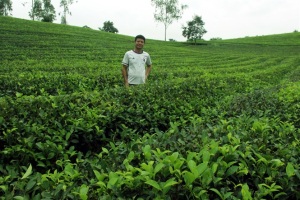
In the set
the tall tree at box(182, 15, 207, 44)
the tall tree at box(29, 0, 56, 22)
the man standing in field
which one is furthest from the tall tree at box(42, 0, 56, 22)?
the man standing in field

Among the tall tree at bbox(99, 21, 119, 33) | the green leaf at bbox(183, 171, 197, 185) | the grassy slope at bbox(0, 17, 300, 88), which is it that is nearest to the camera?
the green leaf at bbox(183, 171, 197, 185)

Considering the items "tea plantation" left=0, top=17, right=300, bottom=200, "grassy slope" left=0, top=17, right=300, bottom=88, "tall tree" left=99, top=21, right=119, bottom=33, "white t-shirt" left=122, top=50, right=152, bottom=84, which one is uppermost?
"tall tree" left=99, top=21, right=119, bottom=33

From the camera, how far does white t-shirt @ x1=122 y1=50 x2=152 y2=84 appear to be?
21.8 feet

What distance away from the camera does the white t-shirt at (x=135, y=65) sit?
21.8 ft

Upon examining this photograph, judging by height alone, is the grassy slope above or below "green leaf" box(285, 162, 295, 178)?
above

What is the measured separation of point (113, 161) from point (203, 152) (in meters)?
0.74

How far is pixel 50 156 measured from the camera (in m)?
2.79

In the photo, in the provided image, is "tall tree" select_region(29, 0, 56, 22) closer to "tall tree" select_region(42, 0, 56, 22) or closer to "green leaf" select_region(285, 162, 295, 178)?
"tall tree" select_region(42, 0, 56, 22)

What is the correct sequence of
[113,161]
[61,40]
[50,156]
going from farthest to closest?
[61,40] < [50,156] < [113,161]

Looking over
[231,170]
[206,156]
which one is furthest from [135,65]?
[231,170]

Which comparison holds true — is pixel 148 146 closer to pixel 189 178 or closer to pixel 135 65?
pixel 189 178

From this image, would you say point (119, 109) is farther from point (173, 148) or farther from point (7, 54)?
point (7, 54)

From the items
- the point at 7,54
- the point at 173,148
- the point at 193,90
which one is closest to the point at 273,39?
the point at 7,54

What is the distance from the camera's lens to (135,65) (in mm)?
6664
